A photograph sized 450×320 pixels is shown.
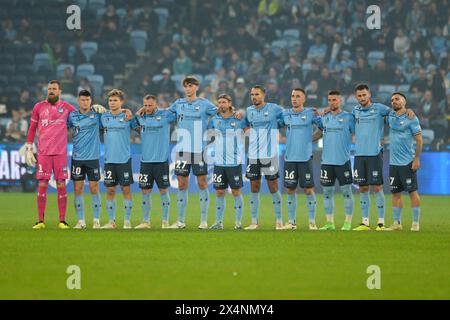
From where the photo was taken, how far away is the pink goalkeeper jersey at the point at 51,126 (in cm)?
1642

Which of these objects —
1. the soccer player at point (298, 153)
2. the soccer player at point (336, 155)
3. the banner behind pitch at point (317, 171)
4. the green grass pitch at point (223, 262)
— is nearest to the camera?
the green grass pitch at point (223, 262)

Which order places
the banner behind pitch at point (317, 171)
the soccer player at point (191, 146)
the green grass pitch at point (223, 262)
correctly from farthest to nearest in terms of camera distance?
the banner behind pitch at point (317, 171) → the soccer player at point (191, 146) → the green grass pitch at point (223, 262)

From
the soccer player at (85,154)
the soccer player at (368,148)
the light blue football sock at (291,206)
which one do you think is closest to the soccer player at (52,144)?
the soccer player at (85,154)

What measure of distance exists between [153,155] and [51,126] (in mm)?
1665

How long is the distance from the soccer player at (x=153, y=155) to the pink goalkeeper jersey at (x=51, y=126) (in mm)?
1195

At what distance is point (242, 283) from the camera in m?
10.8

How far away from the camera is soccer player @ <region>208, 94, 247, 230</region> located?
1650 centimetres

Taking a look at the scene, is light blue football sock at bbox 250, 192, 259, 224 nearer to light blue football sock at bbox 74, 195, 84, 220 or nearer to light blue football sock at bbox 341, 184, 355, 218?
light blue football sock at bbox 341, 184, 355, 218

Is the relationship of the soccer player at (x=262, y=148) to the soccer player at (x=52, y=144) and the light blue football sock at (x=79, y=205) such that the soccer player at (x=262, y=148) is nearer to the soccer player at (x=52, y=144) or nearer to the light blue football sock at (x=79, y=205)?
the light blue football sock at (x=79, y=205)

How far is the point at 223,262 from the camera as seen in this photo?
40.3ft

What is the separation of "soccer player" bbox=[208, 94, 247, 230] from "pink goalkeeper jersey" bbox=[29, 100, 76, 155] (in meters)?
2.42

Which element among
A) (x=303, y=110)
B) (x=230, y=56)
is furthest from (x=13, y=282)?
(x=230, y=56)

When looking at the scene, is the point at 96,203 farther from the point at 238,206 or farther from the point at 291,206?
the point at 291,206
